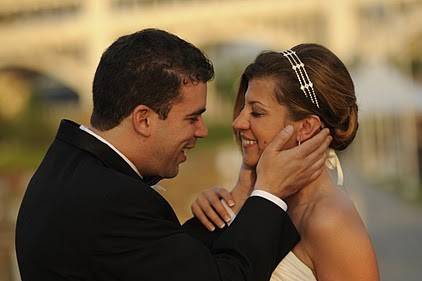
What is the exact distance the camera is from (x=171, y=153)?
312 cm

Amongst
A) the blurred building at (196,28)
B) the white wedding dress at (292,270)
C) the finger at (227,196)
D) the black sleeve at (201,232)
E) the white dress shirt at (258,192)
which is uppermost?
the white dress shirt at (258,192)

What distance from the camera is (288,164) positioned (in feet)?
10.2

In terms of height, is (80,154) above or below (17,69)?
above

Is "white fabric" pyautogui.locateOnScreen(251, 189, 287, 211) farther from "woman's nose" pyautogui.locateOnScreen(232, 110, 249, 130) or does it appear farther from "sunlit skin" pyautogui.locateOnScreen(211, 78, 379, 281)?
"woman's nose" pyautogui.locateOnScreen(232, 110, 249, 130)

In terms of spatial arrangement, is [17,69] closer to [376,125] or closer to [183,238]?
[376,125]

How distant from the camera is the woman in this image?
127 inches

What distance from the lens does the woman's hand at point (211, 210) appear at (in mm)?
3461

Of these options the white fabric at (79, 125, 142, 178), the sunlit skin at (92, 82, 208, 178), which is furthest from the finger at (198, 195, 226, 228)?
the white fabric at (79, 125, 142, 178)

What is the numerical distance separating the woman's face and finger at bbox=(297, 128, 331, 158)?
0.16 m

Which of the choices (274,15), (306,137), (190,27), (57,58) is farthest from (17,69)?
(306,137)

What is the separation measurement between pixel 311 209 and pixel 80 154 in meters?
0.83

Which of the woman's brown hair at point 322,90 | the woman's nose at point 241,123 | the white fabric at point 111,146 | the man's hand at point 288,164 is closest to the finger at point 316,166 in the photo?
the man's hand at point 288,164

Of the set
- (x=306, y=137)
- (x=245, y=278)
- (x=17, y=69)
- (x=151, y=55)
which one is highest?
(x=151, y=55)

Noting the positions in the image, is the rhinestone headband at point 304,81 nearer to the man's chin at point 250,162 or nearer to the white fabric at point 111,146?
the man's chin at point 250,162
